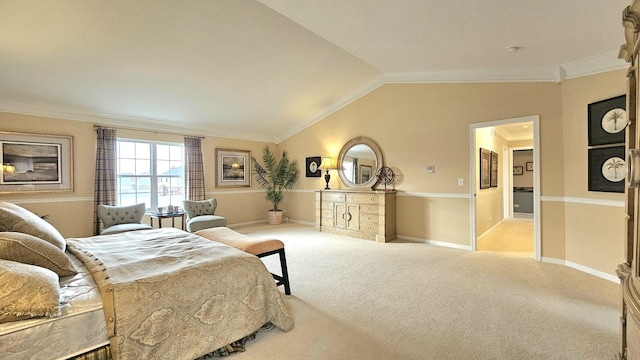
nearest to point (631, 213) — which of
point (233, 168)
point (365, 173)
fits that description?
point (365, 173)

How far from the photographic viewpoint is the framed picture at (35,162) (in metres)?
4.18

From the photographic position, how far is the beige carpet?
1.94 m

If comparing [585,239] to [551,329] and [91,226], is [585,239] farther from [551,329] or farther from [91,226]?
[91,226]

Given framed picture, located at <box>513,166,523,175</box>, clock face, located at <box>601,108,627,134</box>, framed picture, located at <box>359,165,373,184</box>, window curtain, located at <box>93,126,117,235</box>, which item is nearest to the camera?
clock face, located at <box>601,108,627,134</box>

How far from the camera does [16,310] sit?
4.12 feet

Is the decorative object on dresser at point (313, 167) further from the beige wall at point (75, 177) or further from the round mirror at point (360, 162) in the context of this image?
the beige wall at point (75, 177)

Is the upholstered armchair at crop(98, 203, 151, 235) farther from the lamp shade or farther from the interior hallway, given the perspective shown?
the interior hallway

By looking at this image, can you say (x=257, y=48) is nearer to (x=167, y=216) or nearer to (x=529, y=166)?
(x=167, y=216)

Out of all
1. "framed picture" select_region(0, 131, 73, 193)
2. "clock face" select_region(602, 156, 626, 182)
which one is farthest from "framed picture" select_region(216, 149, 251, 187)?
"clock face" select_region(602, 156, 626, 182)

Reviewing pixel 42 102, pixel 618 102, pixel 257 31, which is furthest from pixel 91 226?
pixel 618 102

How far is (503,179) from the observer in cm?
756

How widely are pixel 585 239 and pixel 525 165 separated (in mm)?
5853

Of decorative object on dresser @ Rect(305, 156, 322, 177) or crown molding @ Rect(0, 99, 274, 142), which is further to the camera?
decorative object on dresser @ Rect(305, 156, 322, 177)

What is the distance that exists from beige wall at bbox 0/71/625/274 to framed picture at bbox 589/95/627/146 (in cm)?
10
